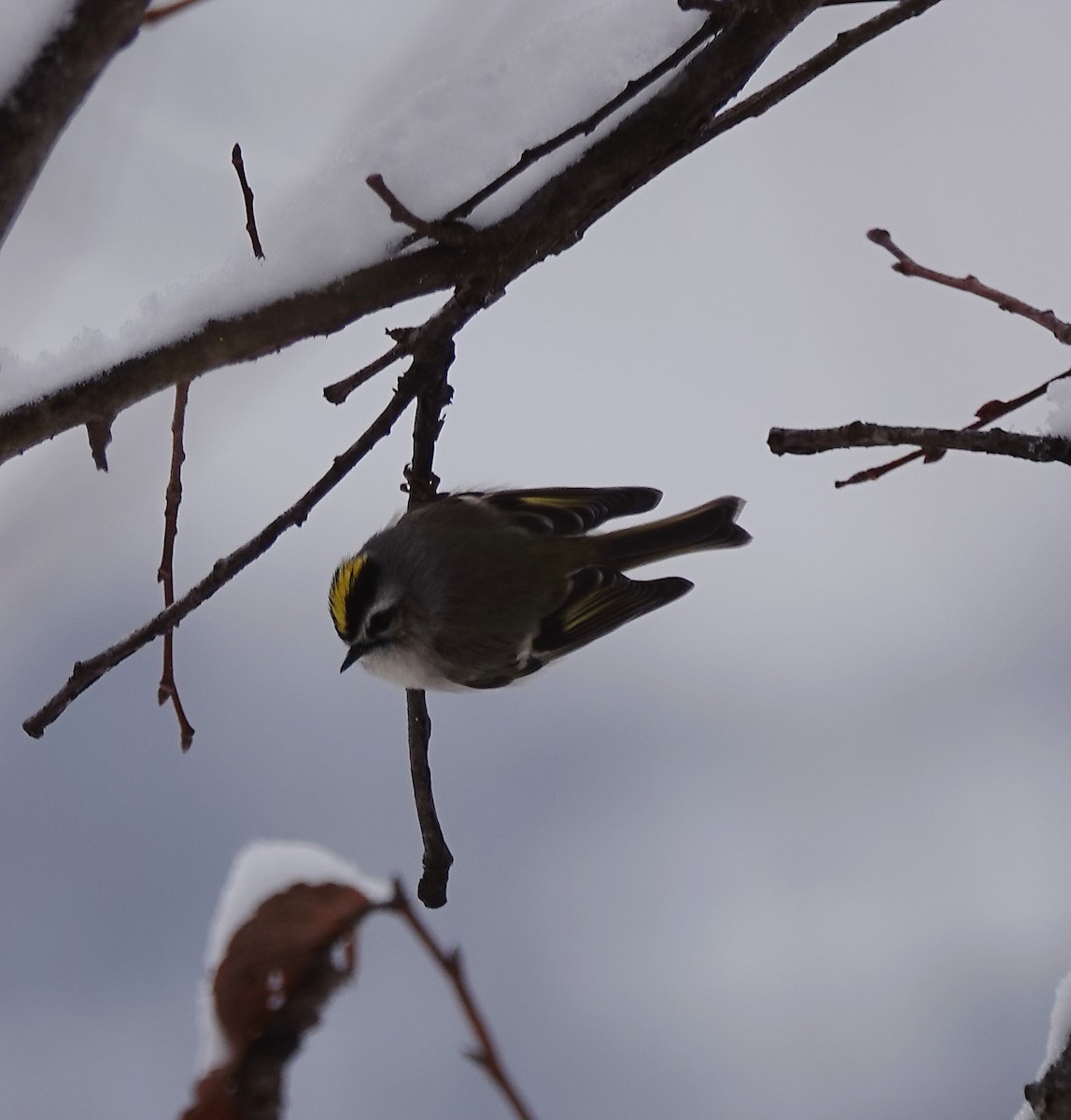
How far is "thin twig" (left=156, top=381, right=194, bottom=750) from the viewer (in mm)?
1349

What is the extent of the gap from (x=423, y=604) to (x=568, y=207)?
0.94 m

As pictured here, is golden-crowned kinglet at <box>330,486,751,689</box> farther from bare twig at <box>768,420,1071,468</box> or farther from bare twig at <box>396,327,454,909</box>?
bare twig at <box>768,420,1071,468</box>

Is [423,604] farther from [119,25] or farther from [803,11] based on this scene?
[119,25]

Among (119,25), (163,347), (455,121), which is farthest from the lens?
(455,121)

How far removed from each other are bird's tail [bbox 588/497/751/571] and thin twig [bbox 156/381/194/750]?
3.07 ft

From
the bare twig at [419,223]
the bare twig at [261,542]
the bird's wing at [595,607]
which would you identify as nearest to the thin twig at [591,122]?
the bare twig at [419,223]

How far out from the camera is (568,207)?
4.37 ft

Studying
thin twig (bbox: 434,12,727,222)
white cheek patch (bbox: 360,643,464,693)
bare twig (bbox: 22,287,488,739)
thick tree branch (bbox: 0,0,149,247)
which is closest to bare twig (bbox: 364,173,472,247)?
thin twig (bbox: 434,12,727,222)

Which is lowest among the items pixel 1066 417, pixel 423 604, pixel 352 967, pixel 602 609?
pixel 352 967

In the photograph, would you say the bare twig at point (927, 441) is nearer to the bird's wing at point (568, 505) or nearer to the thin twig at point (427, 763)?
the thin twig at point (427, 763)

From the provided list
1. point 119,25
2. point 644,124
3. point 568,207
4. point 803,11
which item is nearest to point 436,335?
point 568,207

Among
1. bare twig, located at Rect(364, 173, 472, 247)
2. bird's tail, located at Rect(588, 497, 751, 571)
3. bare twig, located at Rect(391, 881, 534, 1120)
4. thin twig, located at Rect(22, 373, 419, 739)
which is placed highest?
bare twig, located at Rect(364, 173, 472, 247)

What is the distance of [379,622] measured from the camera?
2.05 meters

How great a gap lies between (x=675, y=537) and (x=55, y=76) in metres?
1.46
